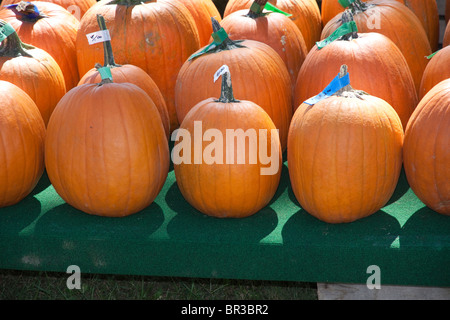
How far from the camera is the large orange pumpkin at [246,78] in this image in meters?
2.02

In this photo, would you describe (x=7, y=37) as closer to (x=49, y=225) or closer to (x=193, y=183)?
(x=49, y=225)

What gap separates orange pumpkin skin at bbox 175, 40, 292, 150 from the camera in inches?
79.6

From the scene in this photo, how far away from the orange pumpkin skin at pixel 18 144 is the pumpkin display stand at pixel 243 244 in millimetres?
100

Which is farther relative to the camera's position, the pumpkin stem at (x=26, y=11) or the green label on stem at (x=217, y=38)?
the pumpkin stem at (x=26, y=11)

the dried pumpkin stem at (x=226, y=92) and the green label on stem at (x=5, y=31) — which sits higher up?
the green label on stem at (x=5, y=31)

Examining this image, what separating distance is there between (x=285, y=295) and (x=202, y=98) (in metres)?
1.06

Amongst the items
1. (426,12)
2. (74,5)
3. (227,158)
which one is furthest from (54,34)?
(426,12)

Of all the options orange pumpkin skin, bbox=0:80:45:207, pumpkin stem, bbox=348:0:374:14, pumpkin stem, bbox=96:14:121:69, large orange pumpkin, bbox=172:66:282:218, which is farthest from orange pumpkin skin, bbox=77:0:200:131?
pumpkin stem, bbox=348:0:374:14

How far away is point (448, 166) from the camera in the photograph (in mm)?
1662

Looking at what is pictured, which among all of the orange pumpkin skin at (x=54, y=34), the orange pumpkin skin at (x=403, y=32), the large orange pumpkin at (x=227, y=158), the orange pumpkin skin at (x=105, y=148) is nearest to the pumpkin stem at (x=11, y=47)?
the orange pumpkin skin at (x=54, y=34)

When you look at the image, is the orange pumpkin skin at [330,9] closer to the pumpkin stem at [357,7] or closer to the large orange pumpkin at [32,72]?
the pumpkin stem at [357,7]

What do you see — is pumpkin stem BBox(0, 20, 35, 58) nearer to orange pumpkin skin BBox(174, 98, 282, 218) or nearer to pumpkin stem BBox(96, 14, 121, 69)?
pumpkin stem BBox(96, 14, 121, 69)

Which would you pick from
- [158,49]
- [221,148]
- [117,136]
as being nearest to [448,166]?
[221,148]

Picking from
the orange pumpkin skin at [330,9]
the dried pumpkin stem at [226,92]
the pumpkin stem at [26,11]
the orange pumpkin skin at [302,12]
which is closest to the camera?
the dried pumpkin stem at [226,92]
